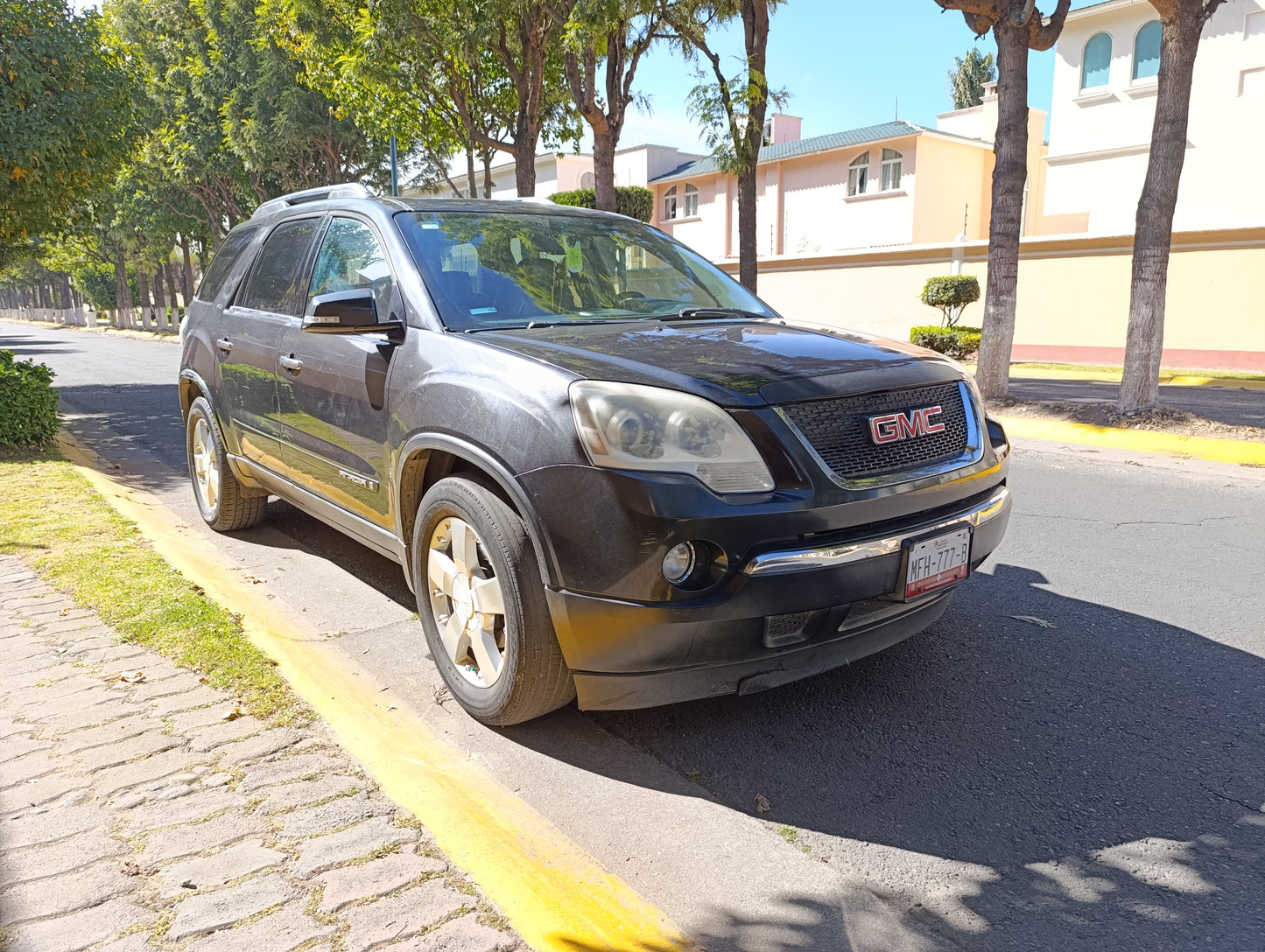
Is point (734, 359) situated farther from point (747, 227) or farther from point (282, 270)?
point (747, 227)

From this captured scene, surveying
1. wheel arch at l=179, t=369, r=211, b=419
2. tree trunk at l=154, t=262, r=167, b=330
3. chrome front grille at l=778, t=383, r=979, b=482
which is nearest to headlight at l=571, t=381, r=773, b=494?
chrome front grille at l=778, t=383, r=979, b=482

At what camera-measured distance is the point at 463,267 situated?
12.5ft

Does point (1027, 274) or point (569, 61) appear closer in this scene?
point (569, 61)

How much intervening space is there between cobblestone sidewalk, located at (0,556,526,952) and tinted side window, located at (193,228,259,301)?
2815 millimetres

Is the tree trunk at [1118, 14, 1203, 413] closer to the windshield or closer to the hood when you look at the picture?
the windshield

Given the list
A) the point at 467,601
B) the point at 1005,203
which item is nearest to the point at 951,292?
the point at 1005,203

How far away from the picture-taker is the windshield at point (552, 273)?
3.69m

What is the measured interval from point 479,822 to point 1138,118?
26689mm

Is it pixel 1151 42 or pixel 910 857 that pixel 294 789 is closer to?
pixel 910 857

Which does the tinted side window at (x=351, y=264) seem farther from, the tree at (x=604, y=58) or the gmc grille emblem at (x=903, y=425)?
the tree at (x=604, y=58)

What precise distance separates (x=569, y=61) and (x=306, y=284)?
1085 cm

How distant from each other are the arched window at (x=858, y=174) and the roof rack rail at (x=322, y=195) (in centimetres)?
3010

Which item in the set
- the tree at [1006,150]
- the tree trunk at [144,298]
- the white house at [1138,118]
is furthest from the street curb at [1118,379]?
the tree trunk at [144,298]

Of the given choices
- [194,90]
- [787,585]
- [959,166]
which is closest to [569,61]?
[787,585]
